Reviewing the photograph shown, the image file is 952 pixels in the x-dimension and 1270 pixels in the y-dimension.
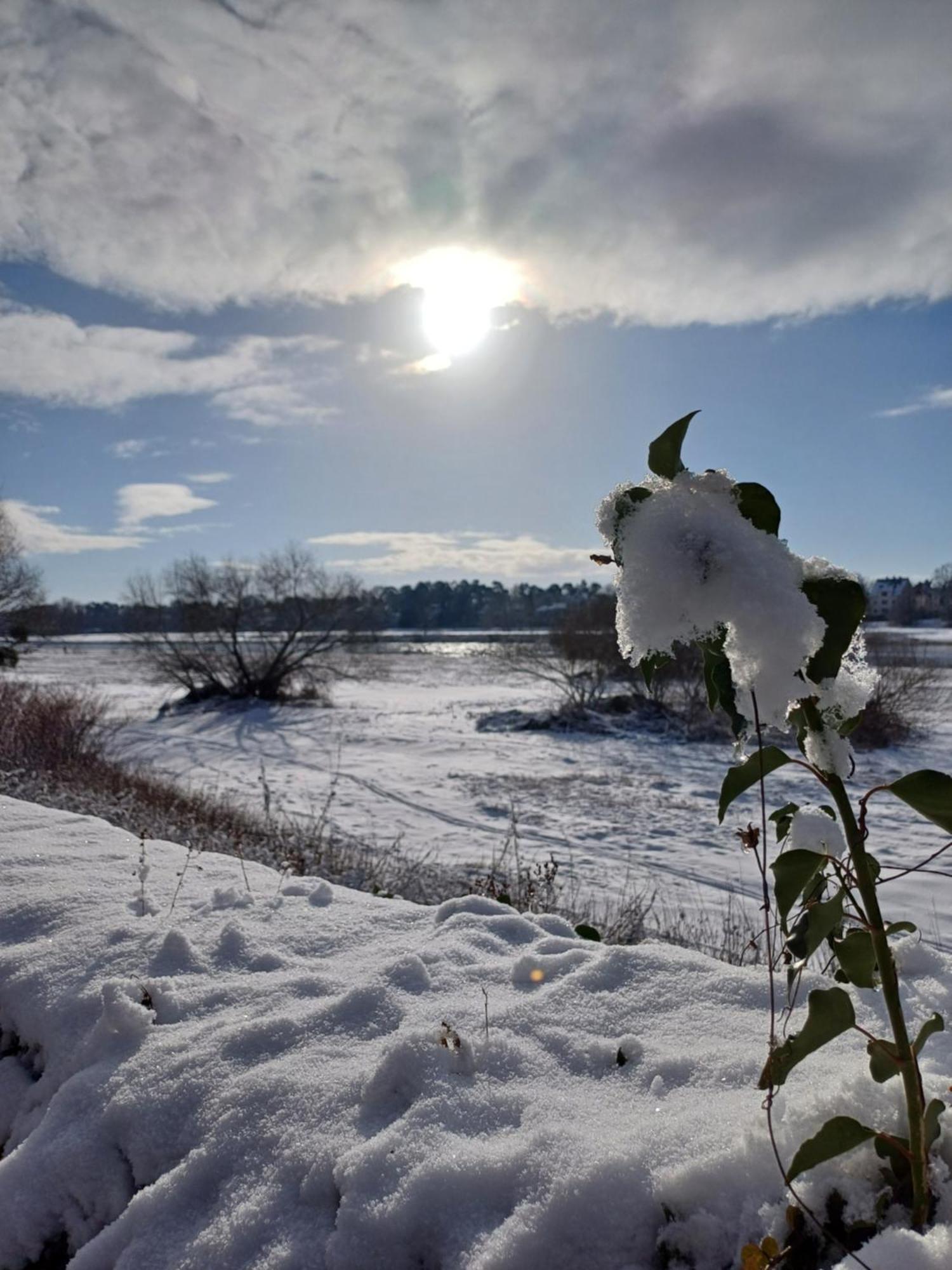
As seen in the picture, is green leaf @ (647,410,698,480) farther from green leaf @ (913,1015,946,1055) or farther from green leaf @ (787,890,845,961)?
green leaf @ (913,1015,946,1055)

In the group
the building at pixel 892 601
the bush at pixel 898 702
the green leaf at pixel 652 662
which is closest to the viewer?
the green leaf at pixel 652 662

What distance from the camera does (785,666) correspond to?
2.72 ft

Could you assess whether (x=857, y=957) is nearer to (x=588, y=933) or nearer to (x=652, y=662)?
(x=652, y=662)

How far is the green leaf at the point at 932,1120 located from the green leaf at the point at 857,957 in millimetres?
142

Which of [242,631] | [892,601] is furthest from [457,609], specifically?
[242,631]

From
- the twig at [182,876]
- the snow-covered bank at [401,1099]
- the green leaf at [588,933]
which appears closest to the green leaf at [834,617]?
the snow-covered bank at [401,1099]

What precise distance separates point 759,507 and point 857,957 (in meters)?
0.58

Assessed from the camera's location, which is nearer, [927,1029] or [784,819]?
[927,1029]

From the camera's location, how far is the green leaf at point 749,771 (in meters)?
0.88

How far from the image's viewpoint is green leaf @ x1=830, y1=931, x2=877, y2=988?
0.96 metres

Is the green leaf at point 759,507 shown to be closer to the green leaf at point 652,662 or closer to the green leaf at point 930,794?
the green leaf at point 652,662

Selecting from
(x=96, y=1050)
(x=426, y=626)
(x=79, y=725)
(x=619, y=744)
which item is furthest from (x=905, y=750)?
(x=426, y=626)

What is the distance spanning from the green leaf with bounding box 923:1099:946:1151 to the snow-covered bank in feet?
0.26

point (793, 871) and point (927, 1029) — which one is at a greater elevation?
point (793, 871)
